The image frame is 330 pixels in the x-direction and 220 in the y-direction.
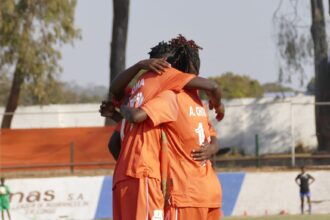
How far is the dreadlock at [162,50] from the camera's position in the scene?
20.5 ft

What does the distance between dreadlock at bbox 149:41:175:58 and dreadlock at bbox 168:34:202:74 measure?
3 centimetres

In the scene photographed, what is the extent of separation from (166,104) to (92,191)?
59.4 feet

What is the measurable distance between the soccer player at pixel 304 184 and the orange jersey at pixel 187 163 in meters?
18.7

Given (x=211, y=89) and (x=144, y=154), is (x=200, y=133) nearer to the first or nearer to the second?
(x=211, y=89)

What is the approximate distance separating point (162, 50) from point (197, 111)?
474 millimetres

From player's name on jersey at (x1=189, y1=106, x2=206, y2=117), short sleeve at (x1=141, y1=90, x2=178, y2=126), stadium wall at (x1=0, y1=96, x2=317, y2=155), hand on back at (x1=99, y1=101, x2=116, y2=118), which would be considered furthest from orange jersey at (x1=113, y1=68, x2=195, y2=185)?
stadium wall at (x1=0, y1=96, x2=317, y2=155)

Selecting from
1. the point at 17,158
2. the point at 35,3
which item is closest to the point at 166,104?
the point at 17,158

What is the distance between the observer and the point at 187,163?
6047 mm

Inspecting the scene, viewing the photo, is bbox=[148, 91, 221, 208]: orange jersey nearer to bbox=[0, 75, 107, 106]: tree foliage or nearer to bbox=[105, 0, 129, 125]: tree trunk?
bbox=[105, 0, 129, 125]: tree trunk

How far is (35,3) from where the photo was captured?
3859cm

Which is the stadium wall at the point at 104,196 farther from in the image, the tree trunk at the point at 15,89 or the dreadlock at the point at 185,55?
the dreadlock at the point at 185,55

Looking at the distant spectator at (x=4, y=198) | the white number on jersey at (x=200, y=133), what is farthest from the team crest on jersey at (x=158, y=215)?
the distant spectator at (x=4, y=198)

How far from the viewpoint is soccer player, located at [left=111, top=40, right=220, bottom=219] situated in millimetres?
5926

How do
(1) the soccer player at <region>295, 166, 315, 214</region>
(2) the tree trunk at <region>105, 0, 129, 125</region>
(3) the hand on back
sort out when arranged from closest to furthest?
(3) the hand on back → (1) the soccer player at <region>295, 166, 315, 214</region> → (2) the tree trunk at <region>105, 0, 129, 125</region>
